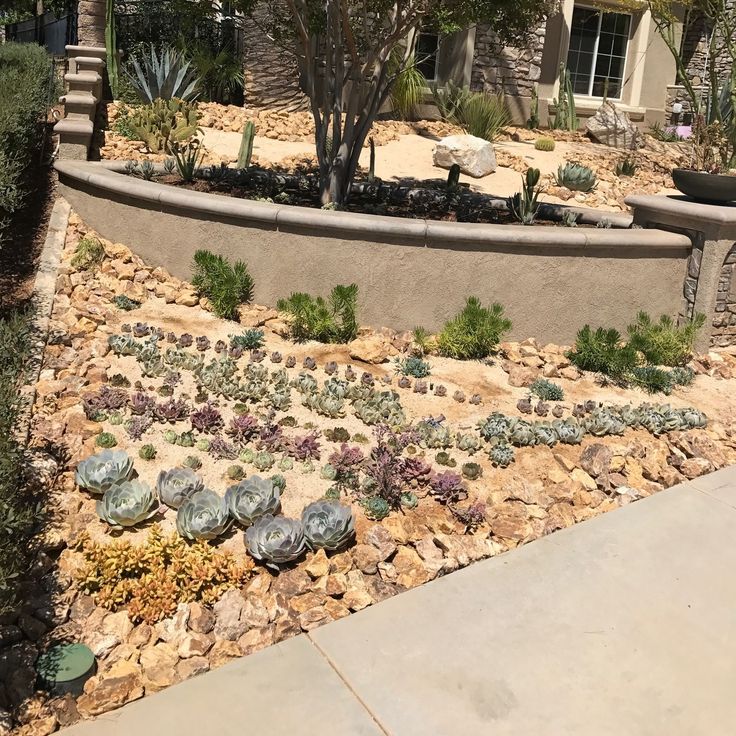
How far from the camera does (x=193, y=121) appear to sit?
11141mm

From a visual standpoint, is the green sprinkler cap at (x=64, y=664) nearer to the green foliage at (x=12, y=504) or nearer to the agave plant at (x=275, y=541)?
the green foliage at (x=12, y=504)

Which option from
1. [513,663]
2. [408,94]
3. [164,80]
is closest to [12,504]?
[513,663]

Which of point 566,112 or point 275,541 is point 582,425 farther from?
point 566,112

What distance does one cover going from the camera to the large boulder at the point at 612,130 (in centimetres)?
1480

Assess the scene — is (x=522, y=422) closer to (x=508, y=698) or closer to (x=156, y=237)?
(x=508, y=698)

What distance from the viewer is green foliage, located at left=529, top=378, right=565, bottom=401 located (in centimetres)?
563

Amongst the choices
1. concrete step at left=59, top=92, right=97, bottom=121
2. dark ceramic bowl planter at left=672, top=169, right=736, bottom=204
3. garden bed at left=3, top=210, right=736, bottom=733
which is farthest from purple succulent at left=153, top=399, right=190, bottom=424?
concrete step at left=59, top=92, right=97, bottom=121

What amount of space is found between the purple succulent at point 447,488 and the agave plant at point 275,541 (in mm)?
879

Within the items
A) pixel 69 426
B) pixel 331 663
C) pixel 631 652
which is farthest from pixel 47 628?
pixel 631 652

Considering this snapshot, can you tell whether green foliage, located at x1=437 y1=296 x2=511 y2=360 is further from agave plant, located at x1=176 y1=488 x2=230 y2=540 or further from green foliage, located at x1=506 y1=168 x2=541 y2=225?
agave plant, located at x1=176 y1=488 x2=230 y2=540

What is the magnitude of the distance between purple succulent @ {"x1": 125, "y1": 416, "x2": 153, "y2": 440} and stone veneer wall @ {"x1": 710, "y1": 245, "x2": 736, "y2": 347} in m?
4.73

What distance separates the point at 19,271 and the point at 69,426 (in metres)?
2.94

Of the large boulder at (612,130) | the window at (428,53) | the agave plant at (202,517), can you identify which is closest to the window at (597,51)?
the large boulder at (612,130)

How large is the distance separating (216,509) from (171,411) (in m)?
1.19
